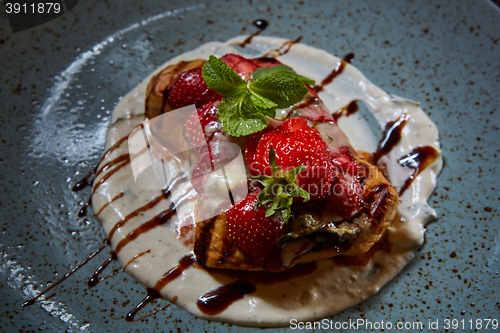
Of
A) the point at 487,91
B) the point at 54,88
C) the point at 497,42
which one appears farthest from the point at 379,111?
the point at 54,88

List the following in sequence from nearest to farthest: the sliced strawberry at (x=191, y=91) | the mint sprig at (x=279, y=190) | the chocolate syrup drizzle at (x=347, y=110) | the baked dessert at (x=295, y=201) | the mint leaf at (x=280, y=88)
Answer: the mint sprig at (x=279, y=190) < the baked dessert at (x=295, y=201) < the mint leaf at (x=280, y=88) < the sliced strawberry at (x=191, y=91) < the chocolate syrup drizzle at (x=347, y=110)

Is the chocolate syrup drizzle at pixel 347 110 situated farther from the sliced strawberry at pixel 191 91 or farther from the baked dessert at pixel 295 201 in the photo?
the sliced strawberry at pixel 191 91

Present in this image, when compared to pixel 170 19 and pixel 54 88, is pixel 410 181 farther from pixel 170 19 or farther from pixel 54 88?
pixel 54 88

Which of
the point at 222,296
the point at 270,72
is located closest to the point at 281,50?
the point at 270,72

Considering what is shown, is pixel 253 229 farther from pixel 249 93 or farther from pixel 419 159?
pixel 419 159

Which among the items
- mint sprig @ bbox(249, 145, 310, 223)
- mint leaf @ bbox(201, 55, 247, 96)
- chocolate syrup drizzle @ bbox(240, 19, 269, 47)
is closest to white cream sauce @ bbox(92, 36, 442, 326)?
chocolate syrup drizzle @ bbox(240, 19, 269, 47)

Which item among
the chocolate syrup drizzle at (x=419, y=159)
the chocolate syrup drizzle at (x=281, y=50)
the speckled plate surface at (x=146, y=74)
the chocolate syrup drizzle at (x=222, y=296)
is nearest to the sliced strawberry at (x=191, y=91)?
the speckled plate surface at (x=146, y=74)
